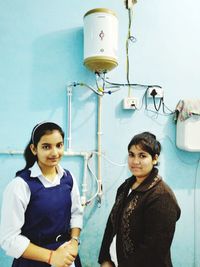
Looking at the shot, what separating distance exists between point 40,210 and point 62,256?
0.25 meters

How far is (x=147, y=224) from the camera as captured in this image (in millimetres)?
1146

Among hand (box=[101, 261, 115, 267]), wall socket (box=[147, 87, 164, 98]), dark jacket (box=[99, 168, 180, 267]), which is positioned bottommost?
hand (box=[101, 261, 115, 267])

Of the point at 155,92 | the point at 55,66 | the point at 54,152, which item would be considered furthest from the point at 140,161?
the point at 55,66

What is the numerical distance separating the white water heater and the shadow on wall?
0.68 feet

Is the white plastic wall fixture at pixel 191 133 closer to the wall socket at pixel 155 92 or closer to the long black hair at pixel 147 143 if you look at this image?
the wall socket at pixel 155 92

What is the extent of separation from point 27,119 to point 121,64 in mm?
831

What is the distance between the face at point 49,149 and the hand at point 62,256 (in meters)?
0.42

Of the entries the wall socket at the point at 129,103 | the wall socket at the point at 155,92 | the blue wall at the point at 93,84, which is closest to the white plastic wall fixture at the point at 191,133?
the blue wall at the point at 93,84

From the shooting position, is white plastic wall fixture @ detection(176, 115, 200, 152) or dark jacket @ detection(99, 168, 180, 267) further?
white plastic wall fixture @ detection(176, 115, 200, 152)

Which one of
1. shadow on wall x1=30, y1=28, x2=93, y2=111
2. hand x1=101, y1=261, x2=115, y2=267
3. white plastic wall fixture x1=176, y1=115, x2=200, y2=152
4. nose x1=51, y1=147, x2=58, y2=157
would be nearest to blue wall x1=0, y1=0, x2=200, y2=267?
shadow on wall x1=30, y1=28, x2=93, y2=111

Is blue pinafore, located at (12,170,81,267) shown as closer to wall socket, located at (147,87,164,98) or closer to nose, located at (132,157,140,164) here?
nose, located at (132,157,140,164)

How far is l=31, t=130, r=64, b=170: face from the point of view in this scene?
1.24m

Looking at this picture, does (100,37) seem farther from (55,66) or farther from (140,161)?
(140,161)

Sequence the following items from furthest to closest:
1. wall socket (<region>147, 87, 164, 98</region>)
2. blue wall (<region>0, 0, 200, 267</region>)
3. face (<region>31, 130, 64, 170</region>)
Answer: wall socket (<region>147, 87, 164, 98</region>), blue wall (<region>0, 0, 200, 267</region>), face (<region>31, 130, 64, 170</region>)
